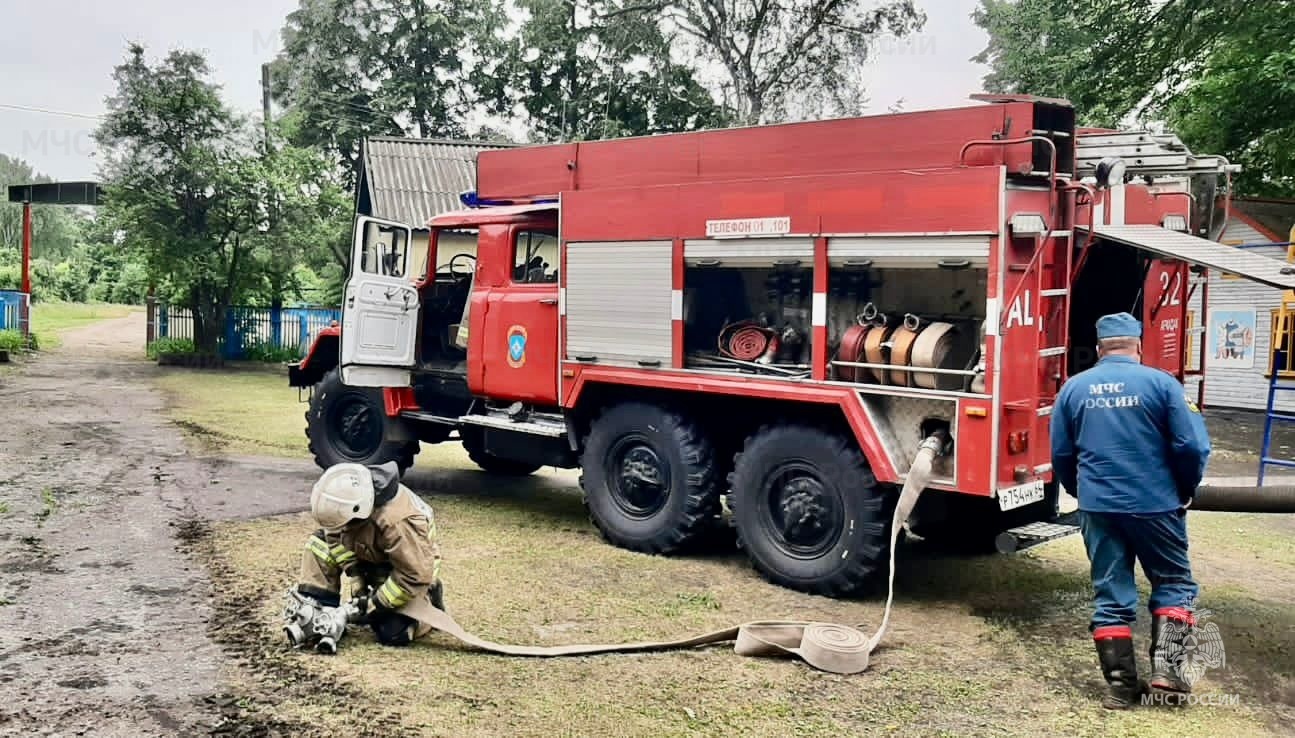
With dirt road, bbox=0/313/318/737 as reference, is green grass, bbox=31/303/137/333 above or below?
above

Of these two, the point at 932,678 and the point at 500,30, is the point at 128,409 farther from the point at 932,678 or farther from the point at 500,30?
the point at 500,30

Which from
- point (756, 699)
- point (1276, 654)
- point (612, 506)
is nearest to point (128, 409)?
point (612, 506)

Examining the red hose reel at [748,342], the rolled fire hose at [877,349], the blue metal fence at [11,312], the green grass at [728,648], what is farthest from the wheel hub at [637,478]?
the blue metal fence at [11,312]

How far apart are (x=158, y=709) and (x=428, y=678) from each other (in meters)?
1.14

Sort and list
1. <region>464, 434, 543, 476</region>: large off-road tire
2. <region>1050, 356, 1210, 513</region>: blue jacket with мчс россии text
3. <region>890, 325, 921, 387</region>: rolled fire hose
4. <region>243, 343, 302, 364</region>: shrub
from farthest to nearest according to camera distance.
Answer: <region>243, 343, 302, 364</region>: shrub, <region>464, 434, 543, 476</region>: large off-road tire, <region>890, 325, 921, 387</region>: rolled fire hose, <region>1050, 356, 1210, 513</region>: blue jacket with мчс россии text

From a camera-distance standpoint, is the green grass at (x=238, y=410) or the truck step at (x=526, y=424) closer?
the truck step at (x=526, y=424)

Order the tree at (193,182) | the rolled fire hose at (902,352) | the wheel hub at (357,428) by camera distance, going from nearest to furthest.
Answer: the rolled fire hose at (902,352), the wheel hub at (357,428), the tree at (193,182)

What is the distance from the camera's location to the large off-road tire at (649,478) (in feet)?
23.0

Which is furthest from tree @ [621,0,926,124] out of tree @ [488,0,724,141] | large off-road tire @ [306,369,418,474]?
large off-road tire @ [306,369,418,474]

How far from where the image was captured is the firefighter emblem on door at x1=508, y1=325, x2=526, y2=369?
26.1 ft

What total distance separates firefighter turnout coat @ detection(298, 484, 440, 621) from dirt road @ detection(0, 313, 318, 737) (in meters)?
0.59

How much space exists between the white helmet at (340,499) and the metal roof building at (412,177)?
48.9 feet

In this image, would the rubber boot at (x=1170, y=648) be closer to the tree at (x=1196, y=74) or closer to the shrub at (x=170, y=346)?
the tree at (x=1196, y=74)

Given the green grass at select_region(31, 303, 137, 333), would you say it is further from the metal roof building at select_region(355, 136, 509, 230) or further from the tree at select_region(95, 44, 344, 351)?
the metal roof building at select_region(355, 136, 509, 230)
